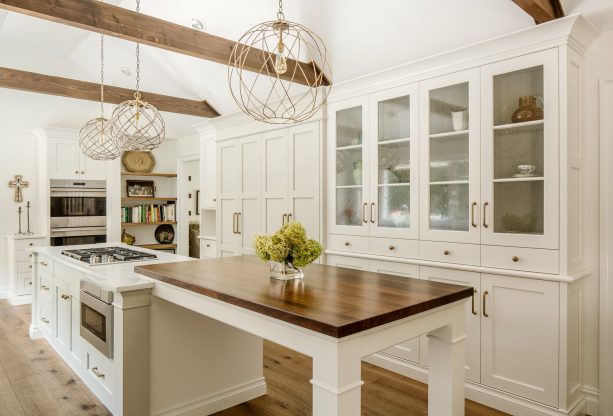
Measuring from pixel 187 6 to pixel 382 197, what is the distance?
2531mm

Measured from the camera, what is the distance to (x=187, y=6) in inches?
159

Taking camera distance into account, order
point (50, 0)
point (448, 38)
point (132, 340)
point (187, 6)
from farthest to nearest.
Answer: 1. point (187, 6)
2. point (448, 38)
3. point (50, 0)
4. point (132, 340)

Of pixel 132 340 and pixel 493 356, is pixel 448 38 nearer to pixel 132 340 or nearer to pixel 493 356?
pixel 493 356

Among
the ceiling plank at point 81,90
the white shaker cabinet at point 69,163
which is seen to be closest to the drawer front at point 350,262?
the ceiling plank at point 81,90

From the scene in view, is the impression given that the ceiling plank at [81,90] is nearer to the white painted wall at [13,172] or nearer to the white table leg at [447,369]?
the white painted wall at [13,172]

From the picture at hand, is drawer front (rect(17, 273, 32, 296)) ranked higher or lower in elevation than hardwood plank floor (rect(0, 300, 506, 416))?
higher

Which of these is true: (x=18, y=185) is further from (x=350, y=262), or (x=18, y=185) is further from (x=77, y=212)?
(x=350, y=262)

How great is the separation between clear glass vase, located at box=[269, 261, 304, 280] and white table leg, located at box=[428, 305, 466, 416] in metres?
0.69

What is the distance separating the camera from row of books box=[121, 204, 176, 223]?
6672 millimetres

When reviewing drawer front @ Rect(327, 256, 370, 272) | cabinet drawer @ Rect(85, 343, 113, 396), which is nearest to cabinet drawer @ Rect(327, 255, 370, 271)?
drawer front @ Rect(327, 256, 370, 272)

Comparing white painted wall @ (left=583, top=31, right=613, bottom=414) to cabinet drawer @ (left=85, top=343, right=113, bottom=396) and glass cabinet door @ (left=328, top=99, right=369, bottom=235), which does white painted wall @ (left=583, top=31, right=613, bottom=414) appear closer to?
glass cabinet door @ (left=328, top=99, right=369, bottom=235)

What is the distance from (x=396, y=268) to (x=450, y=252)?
47cm

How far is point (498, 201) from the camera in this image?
277cm

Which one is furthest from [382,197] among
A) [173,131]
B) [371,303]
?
[173,131]
